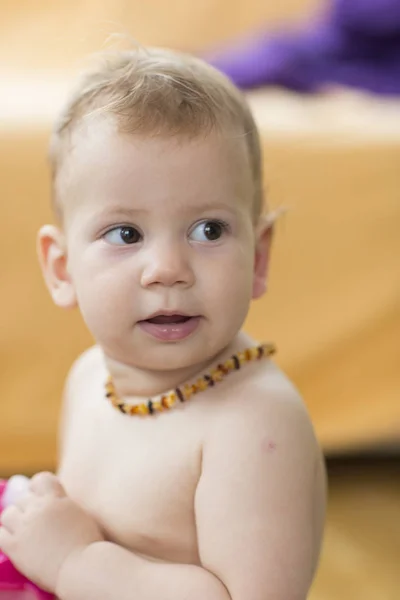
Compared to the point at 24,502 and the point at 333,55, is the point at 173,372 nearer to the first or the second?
the point at 24,502

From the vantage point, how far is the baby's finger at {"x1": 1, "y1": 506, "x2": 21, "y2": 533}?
708mm

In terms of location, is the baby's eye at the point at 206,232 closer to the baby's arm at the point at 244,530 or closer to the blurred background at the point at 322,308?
the baby's arm at the point at 244,530

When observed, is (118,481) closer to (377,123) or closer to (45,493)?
(45,493)

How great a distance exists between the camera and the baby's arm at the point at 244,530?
2.04 ft

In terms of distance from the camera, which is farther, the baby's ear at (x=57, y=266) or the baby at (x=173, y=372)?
the baby's ear at (x=57, y=266)

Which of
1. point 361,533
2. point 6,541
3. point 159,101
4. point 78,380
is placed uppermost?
point 159,101

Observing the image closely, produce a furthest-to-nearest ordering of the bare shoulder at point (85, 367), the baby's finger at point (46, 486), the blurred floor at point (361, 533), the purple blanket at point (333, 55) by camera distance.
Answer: the purple blanket at point (333, 55)
the blurred floor at point (361, 533)
the bare shoulder at point (85, 367)
the baby's finger at point (46, 486)

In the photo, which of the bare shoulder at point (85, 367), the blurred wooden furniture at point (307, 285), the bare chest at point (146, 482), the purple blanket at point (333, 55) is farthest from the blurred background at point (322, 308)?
the bare chest at point (146, 482)

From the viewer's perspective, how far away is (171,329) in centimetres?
65

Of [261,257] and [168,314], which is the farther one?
[261,257]

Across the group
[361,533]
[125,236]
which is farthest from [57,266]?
[361,533]

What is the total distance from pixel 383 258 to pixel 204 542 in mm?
629

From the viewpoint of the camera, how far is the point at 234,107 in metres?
0.69

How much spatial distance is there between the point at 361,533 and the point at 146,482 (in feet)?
1.93
